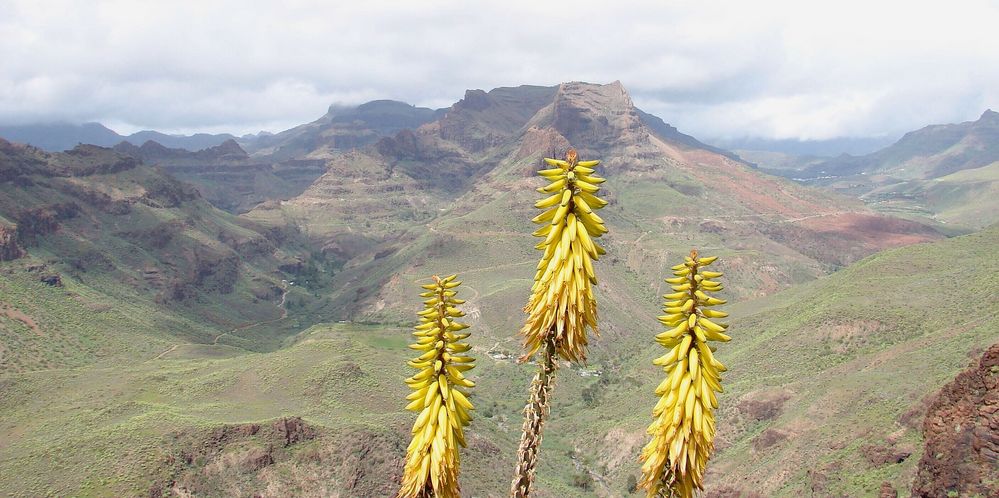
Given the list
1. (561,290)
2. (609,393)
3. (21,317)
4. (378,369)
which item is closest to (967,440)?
(561,290)

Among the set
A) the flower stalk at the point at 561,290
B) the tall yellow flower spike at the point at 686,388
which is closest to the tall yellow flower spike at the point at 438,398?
the flower stalk at the point at 561,290

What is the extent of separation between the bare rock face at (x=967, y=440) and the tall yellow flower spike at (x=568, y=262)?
41.2m

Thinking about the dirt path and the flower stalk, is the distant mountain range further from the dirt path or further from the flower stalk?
the flower stalk

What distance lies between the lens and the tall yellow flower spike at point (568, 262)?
11961 millimetres

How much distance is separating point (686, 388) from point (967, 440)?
139ft

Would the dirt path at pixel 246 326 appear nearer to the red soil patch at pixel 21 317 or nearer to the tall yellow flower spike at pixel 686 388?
the red soil patch at pixel 21 317

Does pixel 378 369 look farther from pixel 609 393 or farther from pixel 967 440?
pixel 967 440

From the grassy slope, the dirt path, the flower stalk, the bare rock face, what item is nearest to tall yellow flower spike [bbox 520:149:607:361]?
the flower stalk

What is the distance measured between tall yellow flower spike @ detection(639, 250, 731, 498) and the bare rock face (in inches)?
1521

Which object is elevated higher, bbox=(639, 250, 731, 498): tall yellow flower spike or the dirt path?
bbox=(639, 250, 731, 498): tall yellow flower spike

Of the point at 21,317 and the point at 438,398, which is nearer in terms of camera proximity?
the point at 438,398

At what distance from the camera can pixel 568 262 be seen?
12.3 metres

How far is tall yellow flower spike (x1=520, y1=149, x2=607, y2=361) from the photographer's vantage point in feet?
39.2

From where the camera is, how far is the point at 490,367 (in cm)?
11525
